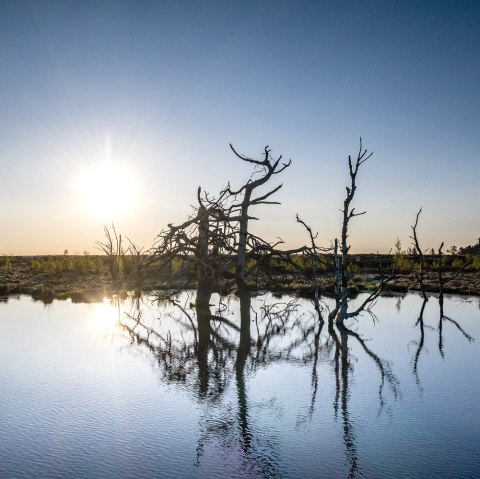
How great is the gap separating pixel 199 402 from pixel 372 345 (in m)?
7.84

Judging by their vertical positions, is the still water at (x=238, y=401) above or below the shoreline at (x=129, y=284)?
below

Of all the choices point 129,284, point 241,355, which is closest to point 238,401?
point 241,355

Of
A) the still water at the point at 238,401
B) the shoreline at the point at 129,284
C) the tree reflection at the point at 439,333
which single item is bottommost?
the still water at the point at 238,401

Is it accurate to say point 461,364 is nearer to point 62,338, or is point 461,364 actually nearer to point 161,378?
point 161,378

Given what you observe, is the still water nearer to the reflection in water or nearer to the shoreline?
the reflection in water

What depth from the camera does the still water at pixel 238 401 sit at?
23.6 ft

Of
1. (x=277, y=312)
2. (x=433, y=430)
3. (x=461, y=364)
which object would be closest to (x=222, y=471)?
(x=433, y=430)

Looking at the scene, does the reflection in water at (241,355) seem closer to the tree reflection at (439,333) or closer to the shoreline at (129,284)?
the tree reflection at (439,333)

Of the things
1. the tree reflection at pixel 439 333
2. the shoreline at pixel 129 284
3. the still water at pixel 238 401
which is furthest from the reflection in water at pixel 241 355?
the shoreline at pixel 129 284

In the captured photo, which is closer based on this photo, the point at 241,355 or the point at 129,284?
the point at 241,355

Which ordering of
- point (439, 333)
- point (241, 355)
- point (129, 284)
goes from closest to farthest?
point (241, 355), point (439, 333), point (129, 284)

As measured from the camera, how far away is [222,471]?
6.84 meters

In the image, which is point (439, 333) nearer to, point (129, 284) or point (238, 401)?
point (238, 401)

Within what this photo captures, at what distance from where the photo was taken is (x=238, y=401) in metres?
10.1
